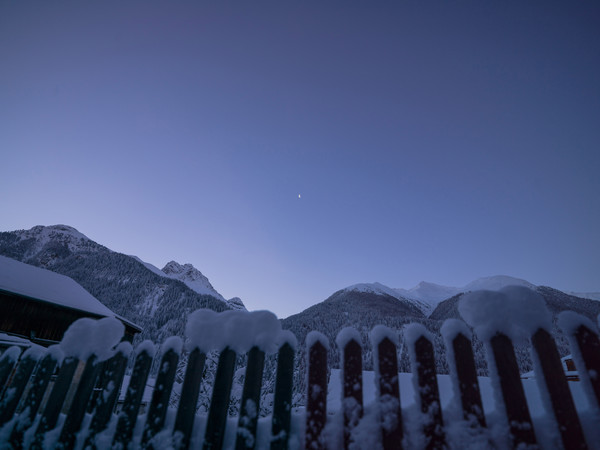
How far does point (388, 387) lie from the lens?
1587mm

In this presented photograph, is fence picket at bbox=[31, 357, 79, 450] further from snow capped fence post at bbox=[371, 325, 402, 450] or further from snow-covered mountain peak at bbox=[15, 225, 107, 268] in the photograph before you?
snow-covered mountain peak at bbox=[15, 225, 107, 268]

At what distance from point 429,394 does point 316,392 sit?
0.62 metres

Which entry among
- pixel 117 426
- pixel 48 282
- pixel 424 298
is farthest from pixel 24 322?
pixel 424 298

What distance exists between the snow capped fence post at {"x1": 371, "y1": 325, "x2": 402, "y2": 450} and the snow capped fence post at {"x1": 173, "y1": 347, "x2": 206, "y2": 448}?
1119 millimetres

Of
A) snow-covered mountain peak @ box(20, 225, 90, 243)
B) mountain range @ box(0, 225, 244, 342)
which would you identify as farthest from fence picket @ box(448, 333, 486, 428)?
snow-covered mountain peak @ box(20, 225, 90, 243)

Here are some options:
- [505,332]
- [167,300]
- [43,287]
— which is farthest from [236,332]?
[167,300]

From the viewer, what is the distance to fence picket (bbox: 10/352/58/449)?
1972 millimetres

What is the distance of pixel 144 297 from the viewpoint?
10231 cm

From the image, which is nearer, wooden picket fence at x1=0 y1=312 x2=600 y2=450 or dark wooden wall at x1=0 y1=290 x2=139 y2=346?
wooden picket fence at x1=0 y1=312 x2=600 y2=450

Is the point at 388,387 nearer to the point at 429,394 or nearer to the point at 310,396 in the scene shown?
the point at 429,394

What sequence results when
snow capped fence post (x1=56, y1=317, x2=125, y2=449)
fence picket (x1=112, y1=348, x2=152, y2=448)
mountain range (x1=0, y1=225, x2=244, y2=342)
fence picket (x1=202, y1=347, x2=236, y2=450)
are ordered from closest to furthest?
fence picket (x1=202, y1=347, x2=236, y2=450) < fence picket (x1=112, y1=348, x2=152, y2=448) < snow capped fence post (x1=56, y1=317, x2=125, y2=449) < mountain range (x1=0, y1=225, x2=244, y2=342)

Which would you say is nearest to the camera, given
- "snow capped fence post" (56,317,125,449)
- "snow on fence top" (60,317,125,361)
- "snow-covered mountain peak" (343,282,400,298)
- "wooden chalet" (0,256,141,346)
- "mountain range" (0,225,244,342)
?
"snow capped fence post" (56,317,125,449)

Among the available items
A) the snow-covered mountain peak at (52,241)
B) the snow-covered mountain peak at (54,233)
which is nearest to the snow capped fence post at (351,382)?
the snow-covered mountain peak at (52,241)

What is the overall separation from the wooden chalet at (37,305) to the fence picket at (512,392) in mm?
20765
